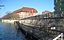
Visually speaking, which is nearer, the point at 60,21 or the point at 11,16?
the point at 60,21

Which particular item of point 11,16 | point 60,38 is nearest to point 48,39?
point 60,38

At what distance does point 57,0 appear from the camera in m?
98.4

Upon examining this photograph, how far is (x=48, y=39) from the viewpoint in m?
14.9

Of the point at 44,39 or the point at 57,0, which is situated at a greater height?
the point at 57,0

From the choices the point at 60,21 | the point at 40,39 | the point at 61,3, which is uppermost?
the point at 61,3

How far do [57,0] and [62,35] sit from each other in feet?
286

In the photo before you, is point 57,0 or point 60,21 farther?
point 57,0

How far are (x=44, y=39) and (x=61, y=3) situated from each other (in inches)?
3069

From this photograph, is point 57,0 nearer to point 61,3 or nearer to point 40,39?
point 61,3

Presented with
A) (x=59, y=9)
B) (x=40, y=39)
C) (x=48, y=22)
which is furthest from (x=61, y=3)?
(x=40, y=39)

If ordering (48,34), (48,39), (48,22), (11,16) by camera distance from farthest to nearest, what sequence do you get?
(11,16) < (48,22) < (48,34) < (48,39)

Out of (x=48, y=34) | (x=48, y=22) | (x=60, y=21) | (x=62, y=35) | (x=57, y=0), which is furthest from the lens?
(x=57, y=0)

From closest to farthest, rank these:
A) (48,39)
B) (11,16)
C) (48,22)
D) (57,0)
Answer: (48,39) → (48,22) → (57,0) → (11,16)

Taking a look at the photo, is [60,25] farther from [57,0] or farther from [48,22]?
[57,0]
